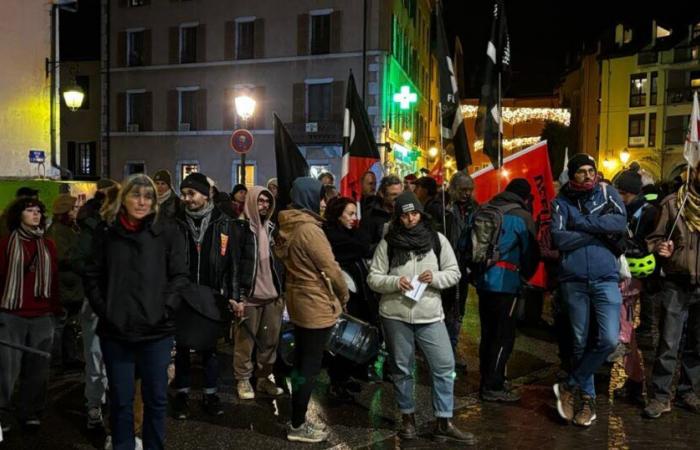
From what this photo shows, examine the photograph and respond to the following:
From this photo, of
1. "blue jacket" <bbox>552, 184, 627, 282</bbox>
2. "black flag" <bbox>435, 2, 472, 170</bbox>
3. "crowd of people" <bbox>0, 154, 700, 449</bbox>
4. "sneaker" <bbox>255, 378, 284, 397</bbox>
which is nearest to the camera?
"crowd of people" <bbox>0, 154, 700, 449</bbox>

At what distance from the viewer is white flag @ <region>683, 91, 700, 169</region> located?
21.2ft

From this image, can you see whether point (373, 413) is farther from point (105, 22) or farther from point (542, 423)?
point (105, 22)

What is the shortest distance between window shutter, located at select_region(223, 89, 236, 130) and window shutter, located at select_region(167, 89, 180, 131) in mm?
2806

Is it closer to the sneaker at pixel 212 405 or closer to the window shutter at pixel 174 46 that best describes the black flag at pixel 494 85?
the sneaker at pixel 212 405

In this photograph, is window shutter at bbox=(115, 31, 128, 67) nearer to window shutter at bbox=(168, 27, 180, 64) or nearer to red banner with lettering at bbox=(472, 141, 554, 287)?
window shutter at bbox=(168, 27, 180, 64)

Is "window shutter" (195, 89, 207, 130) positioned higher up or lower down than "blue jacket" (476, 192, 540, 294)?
higher up

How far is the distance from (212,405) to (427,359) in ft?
6.44

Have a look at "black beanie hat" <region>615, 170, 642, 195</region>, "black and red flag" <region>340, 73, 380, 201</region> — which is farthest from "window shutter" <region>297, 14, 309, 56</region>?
"black beanie hat" <region>615, 170, 642, 195</region>

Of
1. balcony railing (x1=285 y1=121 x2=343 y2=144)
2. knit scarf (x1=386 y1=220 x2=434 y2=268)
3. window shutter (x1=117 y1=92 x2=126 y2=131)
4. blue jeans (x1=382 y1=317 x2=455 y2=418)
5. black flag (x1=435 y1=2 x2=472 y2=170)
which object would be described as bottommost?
blue jeans (x1=382 y1=317 x2=455 y2=418)

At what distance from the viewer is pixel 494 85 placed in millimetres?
8336

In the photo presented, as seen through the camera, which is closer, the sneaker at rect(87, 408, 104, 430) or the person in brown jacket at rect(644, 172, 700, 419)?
the sneaker at rect(87, 408, 104, 430)

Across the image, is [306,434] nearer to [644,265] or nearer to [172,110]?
[644,265]

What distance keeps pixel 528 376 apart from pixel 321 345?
298 cm

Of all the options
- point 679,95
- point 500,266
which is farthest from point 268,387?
point 679,95
